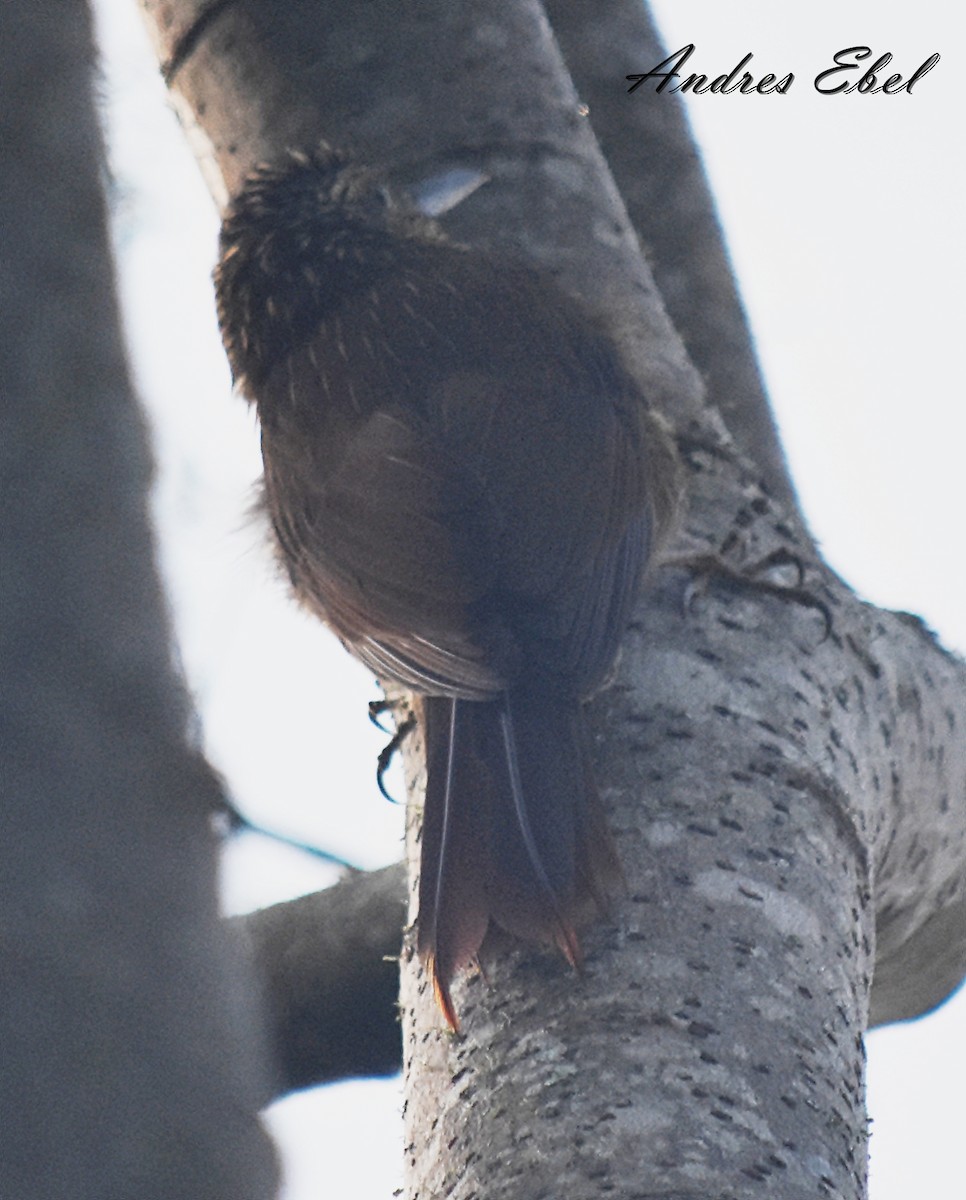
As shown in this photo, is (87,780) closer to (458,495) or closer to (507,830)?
(507,830)

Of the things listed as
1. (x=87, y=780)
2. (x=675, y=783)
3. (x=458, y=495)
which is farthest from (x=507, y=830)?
(x=87, y=780)

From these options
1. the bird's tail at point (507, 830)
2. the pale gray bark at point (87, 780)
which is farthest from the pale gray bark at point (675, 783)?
the pale gray bark at point (87, 780)

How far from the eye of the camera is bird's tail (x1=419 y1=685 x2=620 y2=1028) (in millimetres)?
2207

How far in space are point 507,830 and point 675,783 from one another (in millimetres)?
226

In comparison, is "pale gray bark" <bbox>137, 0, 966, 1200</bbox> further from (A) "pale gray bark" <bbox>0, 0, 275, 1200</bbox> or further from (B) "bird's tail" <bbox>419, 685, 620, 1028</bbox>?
(A) "pale gray bark" <bbox>0, 0, 275, 1200</bbox>

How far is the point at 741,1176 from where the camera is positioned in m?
1.82

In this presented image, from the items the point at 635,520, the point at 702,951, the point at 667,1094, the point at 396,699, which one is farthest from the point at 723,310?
the point at 667,1094

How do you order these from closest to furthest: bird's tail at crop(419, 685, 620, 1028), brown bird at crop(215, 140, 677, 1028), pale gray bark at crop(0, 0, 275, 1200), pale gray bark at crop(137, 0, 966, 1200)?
pale gray bark at crop(0, 0, 275, 1200) → pale gray bark at crop(137, 0, 966, 1200) → bird's tail at crop(419, 685, 620, 1028) → brown bird at crop(215, 140, 677, 1028)

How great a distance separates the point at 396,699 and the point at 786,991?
1.15 meters

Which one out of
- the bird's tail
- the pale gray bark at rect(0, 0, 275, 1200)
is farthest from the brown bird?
the pale gray bark at rect(0, 0, 275, 1200)

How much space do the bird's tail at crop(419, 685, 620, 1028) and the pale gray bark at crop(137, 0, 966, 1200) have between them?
0.14 ft

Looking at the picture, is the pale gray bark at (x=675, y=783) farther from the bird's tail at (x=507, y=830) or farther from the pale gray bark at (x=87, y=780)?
the pale gray bark at (x=87, y=780)

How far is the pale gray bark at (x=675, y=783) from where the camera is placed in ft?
6.38

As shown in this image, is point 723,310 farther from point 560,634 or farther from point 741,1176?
point 741,1176
